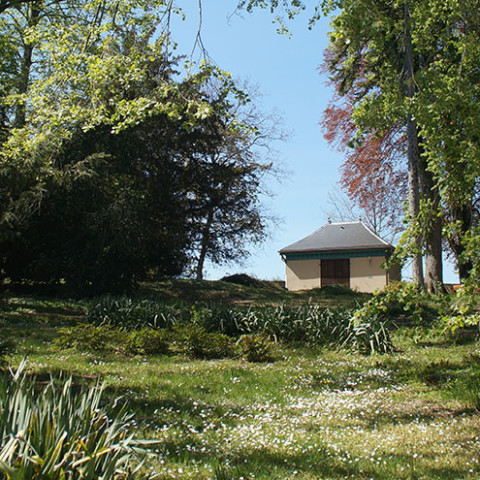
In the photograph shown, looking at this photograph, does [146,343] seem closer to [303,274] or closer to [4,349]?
[4,349]

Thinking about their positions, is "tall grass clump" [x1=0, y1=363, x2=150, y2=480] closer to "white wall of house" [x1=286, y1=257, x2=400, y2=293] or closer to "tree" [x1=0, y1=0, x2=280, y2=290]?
Result: "tree" [x1=0, y1=0, x2=280, y2=290]

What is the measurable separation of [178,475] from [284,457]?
933mm

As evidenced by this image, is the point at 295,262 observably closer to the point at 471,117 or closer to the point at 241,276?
the point at 241,276

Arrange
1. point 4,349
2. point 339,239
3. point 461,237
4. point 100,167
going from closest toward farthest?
point 461,237 < point 4,349 < point 100,167 < point 339,239

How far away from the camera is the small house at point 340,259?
2475 centimetres

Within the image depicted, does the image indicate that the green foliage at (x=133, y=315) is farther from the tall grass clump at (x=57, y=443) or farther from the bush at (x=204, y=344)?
the tall grass clump at (x=57, y=443)

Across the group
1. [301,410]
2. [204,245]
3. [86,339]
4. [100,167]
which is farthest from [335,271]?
[301,410]

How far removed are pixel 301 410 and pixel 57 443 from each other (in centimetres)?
360

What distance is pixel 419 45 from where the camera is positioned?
7.79 m

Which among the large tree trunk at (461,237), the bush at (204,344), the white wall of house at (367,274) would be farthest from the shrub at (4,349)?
the white wall of house at (367,274)

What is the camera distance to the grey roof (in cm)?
2497

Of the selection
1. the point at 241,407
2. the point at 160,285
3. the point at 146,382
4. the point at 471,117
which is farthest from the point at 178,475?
the point at 160,285

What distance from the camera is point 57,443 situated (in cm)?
240

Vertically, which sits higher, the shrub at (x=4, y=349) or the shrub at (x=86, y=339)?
the shrub at (x=4, y=349)
